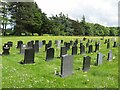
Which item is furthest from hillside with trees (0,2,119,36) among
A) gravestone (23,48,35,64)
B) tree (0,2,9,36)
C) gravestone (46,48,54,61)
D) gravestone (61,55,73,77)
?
gravestone (61,55,73,77)

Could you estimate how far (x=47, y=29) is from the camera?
2474 inches

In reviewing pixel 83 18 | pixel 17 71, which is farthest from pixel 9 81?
pixel 83 18

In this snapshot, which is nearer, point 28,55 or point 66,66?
point 66,66

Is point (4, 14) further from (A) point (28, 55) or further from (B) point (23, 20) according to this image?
(A) point (28, 55)

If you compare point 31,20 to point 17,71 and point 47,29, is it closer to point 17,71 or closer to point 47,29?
point 47,29

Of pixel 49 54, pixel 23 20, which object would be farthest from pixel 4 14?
pixel 49 54

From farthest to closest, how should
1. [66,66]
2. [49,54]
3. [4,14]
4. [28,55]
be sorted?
1. [4,14]
2. [49,54]
3. [28,55]
4. [66,66]

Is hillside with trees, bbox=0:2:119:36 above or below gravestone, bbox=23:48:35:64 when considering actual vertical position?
above

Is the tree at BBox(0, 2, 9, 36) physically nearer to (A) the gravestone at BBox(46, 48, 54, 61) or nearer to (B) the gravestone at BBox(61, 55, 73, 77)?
(A) the gravestone at BBox(46, 48, 54, 61)

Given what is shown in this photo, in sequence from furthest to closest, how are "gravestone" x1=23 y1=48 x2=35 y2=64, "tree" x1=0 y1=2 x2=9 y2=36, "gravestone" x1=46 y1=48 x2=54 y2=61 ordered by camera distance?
"tree" x1=0 y1=2 x2=9 y2=36 < "gravestone" x1=46 y1=48 x2=54 y2=61 < "gravestone" x1=23 y1=48 x2=35 y2=64

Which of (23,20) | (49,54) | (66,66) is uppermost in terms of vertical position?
(23,20)

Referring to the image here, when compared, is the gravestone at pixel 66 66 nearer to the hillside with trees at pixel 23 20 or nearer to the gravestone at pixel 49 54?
the gravestone at pixel 49 54

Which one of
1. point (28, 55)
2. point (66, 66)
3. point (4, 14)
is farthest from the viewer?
point (4, 14)

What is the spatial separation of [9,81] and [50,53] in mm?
6608
